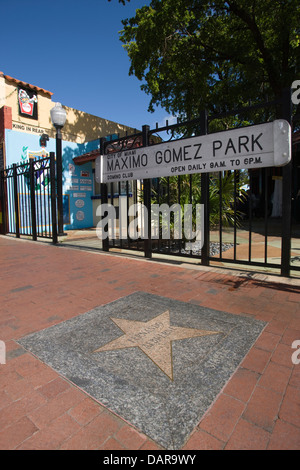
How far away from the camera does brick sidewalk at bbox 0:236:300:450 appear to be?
139 cm

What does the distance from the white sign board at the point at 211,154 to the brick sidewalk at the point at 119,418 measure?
1.76m

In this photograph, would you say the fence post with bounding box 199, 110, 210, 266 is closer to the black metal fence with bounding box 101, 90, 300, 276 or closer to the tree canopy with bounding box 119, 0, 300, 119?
the black metal fence with bounding box 101, 90, 300, 276

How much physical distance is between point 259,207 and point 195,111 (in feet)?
23.5

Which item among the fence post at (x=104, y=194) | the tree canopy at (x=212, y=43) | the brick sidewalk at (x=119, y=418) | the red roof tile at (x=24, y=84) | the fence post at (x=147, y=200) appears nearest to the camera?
the brick sidewalk at (x=119, y=418)

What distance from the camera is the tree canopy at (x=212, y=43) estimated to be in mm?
10586

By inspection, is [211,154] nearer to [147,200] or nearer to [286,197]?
[286,197]

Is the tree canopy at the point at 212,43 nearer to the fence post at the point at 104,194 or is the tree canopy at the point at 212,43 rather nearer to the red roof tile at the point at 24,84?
the red roof tile at the point at 24,84

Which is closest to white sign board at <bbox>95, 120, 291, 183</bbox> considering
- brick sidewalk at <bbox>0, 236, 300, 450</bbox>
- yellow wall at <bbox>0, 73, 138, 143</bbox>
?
brick sidewalk at <bbox>0, 236, 300, 450</bbox>

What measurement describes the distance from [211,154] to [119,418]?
388 centimetres

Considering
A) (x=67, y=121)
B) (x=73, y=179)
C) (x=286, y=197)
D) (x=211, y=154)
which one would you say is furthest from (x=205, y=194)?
(x=67, y=121)

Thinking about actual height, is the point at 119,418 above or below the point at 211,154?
below

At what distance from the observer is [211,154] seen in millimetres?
4398

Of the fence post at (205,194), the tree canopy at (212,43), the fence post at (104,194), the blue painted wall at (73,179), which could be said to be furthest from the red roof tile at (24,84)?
the fence post at (205,194)

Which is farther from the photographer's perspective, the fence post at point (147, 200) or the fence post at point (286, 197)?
the fence post at point (147, 200)
